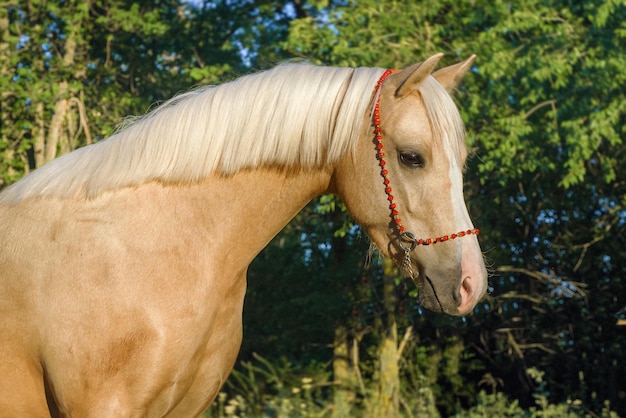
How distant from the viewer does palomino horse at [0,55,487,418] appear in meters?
2.83

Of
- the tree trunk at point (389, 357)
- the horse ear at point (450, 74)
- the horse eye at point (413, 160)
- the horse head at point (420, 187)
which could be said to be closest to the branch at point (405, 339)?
the tree trunk at point (389, 357)

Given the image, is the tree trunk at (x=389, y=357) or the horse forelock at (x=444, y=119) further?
the tree trunk at (x=389, y=357)

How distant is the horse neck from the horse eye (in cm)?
36

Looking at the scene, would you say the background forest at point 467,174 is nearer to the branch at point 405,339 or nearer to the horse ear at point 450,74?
the branch at point 405,339

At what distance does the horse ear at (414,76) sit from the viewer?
2910 mm

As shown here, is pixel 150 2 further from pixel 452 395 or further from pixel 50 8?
pixel 452 395

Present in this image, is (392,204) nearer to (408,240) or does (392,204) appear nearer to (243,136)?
(408,240)

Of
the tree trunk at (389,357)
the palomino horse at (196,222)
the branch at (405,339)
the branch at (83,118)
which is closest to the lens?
the palomino horse at (196,222)

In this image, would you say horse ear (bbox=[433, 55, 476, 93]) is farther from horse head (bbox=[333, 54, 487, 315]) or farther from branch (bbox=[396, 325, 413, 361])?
branch (bbox=[396, 325, 413, 361])

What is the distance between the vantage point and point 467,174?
11938 mm

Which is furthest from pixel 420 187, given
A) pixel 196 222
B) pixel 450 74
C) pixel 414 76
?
pixel 196 222

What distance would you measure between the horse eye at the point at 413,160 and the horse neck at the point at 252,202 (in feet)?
1.19

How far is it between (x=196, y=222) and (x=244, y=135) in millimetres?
386

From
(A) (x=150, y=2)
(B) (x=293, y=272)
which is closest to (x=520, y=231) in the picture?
(B) (x=293, y=272)
